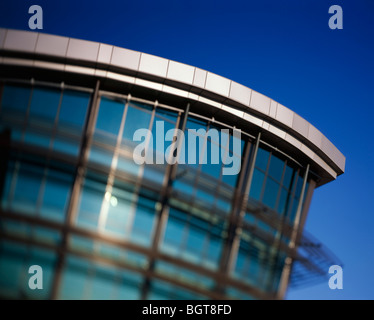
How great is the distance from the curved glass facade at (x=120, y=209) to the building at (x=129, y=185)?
0.04 m

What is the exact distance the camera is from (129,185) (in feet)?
57.9

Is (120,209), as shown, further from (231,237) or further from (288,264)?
(288,264)

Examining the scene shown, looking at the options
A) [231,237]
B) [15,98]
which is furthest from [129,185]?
[15,98]

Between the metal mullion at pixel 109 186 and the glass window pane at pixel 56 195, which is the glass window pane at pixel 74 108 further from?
the glass window pane at pixel 56 195

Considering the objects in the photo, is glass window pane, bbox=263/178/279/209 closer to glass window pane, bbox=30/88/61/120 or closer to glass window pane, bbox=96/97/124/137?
glass window pane, bbox=96/97/124/137

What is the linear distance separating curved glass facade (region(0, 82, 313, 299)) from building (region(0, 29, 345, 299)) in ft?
0.13

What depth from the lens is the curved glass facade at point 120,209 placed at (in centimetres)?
1628

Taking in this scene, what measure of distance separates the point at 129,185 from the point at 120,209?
838 millimetres

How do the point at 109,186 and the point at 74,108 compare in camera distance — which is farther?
the point at 74,108

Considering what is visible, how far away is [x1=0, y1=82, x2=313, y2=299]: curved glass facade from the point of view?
1628cm

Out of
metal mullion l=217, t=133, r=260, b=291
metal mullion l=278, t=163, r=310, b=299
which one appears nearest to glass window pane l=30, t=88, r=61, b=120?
metal mullion l=217, t=133, r=260, b=291

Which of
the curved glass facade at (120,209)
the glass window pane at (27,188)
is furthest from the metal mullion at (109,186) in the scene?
the glass window pane at (27,188)
